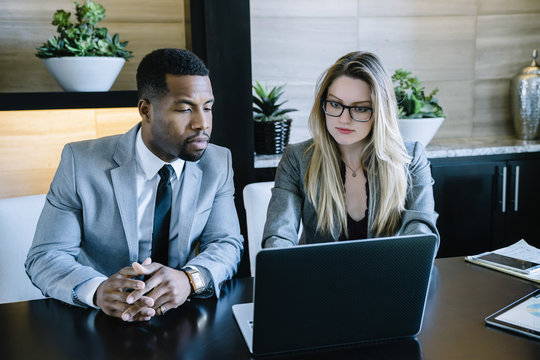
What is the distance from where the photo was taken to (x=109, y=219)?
147 cm

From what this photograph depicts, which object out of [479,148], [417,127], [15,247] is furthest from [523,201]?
[15,247]

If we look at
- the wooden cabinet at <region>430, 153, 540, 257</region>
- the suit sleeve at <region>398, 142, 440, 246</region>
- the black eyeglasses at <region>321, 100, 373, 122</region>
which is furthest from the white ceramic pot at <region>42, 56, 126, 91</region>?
the wooden cabinet at <region>430, 153, 540, 257</region>

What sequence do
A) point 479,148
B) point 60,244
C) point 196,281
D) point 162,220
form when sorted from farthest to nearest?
point 479,148 → point 162,220 → point 60,244 → point 196,281

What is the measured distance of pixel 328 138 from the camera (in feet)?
5.56

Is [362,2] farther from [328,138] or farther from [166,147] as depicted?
[166,147]

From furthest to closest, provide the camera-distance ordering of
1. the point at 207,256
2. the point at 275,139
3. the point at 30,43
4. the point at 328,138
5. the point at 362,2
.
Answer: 1. the point at 362,2
2. the point at 275,139
3. the point at 30,43
4. the point at 328,138
5. the point at 207,256

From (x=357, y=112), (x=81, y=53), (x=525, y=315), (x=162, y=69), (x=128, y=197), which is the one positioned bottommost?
(x=525, y=315)

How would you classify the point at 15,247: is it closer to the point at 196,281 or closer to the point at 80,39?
the point at 196,281

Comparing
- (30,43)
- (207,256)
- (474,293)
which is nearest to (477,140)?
(474,293)

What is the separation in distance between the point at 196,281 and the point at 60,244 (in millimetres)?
418

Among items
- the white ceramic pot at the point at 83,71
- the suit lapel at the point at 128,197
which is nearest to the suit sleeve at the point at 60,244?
the suit lapel at the point at 128,197

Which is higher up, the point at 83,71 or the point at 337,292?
the point at 83,71

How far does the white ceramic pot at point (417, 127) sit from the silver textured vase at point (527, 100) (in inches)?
26.6

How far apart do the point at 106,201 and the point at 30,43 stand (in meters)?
1.32
